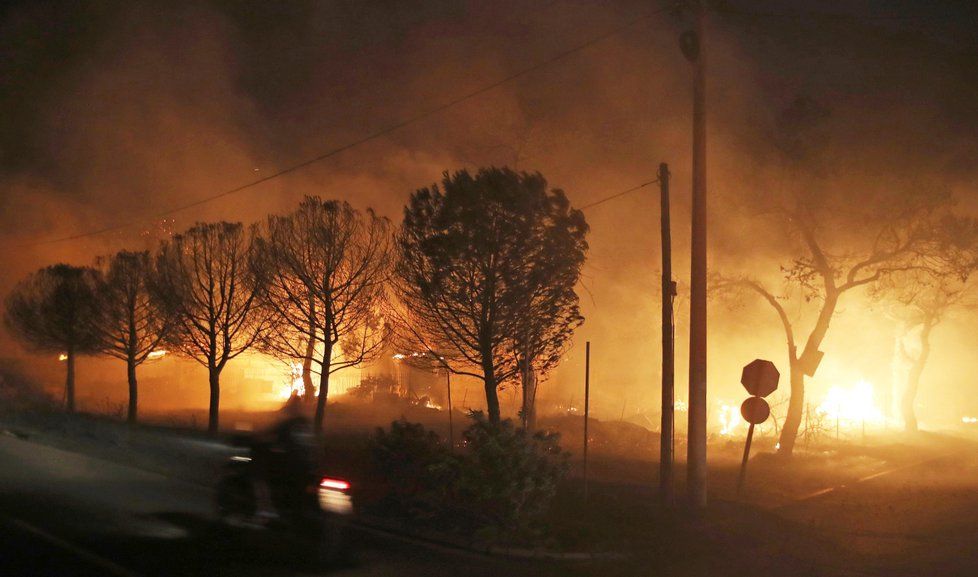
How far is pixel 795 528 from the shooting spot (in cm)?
1259

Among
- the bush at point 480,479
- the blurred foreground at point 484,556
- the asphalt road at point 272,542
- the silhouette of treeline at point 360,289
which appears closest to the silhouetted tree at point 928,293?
the blurred foreground at point 484,556

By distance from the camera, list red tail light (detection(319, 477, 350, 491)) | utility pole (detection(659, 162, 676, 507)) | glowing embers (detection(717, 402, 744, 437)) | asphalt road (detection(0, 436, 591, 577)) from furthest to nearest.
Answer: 1. glowing embers (detection(717, 402, 744, 437))
2. utility pole (detection(659, 162, 676, 507))
3. red tail light (detection(319, 477, 350, 491))
4. asphalt road (detection(0, 436, 591, 577))

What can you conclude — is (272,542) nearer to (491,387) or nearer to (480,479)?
(480,479)

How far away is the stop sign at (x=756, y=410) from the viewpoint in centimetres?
1358

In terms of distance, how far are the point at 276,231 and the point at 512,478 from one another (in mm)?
13561

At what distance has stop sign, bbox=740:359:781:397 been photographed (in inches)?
541

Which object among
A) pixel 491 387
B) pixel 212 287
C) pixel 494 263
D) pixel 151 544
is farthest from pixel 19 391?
pixel 151 544

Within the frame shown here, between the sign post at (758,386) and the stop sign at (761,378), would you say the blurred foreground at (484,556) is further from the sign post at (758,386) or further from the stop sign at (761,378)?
the stop sign at (761,378)

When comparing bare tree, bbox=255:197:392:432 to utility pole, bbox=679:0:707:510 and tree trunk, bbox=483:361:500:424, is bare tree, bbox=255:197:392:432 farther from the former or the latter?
utility pole, bbox=679:0:707:510

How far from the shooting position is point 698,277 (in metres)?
13.6

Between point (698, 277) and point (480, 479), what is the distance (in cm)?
565

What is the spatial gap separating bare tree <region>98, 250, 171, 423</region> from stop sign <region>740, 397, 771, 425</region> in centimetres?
2077

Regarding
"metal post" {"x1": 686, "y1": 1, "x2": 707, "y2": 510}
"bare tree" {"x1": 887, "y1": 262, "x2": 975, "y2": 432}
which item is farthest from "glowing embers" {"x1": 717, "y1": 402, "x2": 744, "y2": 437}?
"metal post" {"x1": 686, "y1": 1, "x2": 707, "y2": 510}

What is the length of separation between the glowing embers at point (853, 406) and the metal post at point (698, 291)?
21.9 m
